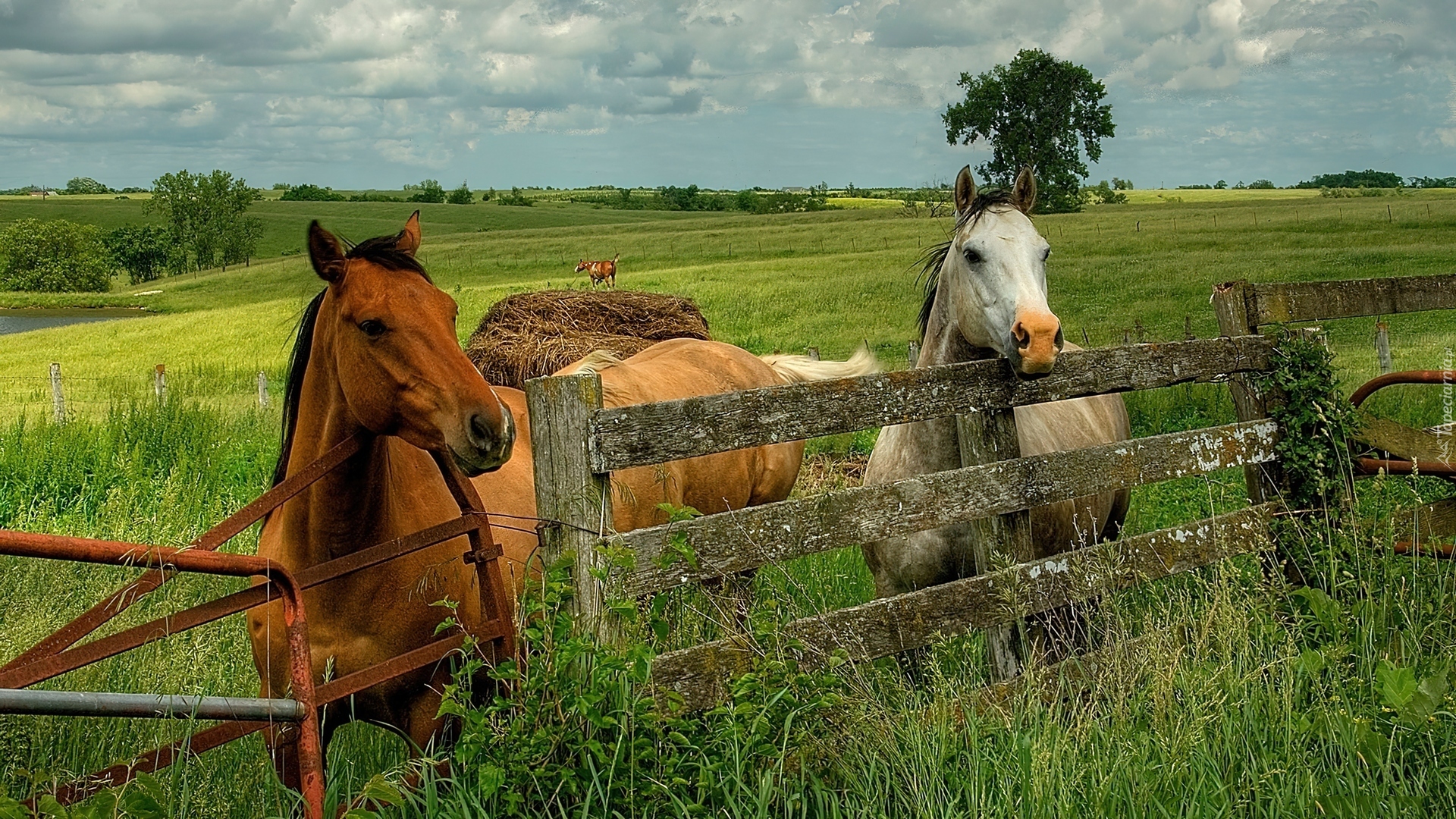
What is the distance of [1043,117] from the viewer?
6419cm

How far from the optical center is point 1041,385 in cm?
395

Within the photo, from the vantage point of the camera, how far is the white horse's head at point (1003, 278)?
3.78 meters

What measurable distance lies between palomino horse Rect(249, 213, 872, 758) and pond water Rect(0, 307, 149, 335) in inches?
2237

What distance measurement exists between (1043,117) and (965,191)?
64796mm

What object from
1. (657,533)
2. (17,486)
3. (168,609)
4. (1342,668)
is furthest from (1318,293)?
(17,486)

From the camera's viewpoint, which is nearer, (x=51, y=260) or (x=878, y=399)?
(x=878, y=399)

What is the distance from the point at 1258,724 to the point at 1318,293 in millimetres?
2363

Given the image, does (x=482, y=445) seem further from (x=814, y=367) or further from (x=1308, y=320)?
(x=814, y=367)

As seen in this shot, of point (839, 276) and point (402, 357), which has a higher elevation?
point (402, 357)

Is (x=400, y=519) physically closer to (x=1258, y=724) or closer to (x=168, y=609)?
(x=168, y=609)

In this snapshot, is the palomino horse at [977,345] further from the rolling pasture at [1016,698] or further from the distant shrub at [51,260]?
the distant shrub at [51,260]

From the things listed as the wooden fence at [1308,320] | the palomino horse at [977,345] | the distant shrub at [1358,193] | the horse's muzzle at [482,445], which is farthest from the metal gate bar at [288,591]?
the distant shrub at [1358,193]

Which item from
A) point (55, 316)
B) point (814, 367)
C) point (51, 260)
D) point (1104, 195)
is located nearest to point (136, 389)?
point (814, 367)

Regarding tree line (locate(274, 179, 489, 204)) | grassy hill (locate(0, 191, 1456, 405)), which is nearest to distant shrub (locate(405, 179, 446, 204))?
tree line (locate(274, 179, 489, 204))
